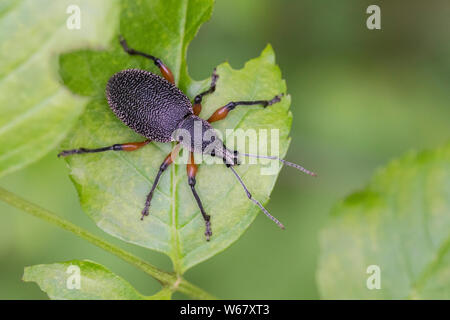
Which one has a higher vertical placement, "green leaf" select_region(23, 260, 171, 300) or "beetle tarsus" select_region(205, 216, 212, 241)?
"beetle tarsus" select_region(205, 216, 212, 241)

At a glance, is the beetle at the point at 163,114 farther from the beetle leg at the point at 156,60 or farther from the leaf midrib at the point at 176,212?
the leaf midrib at the point at 176,212

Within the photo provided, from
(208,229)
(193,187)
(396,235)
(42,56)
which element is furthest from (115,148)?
(396,235)

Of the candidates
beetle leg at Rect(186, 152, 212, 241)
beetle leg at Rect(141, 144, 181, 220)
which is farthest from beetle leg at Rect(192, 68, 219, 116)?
beetle leg at Rect(186, 152, 212, 241)

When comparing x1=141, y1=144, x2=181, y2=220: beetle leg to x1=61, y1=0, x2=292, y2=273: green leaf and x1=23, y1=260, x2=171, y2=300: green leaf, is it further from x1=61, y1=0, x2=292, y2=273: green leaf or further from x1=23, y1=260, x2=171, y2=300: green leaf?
x1=23, y1=260, x2=171, y2=300: green leaf

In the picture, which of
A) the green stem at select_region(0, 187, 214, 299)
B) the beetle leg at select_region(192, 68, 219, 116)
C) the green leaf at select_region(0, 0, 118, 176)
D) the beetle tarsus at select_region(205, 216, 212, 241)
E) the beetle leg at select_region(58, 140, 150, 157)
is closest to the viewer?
the green leaf at select_region(0, 0, 118, 176)

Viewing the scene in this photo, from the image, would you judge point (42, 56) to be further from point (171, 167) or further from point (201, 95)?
point (201, 95)

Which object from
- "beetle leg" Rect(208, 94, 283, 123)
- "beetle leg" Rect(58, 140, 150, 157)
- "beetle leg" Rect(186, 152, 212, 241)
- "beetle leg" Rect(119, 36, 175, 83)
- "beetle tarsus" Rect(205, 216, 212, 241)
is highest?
"beetle leg" Rect(119, 36, 175, 83)
